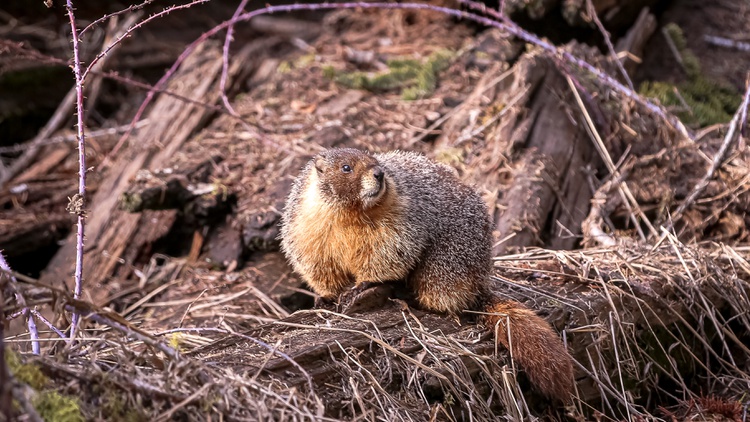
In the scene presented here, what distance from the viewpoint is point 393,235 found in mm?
4066

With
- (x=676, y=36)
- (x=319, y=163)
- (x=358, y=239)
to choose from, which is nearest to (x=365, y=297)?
(x=358, y=239)

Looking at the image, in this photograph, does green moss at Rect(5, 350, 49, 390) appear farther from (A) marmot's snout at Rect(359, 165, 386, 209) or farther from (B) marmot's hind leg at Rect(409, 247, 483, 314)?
(B) marmot's hind leg at Rect(409, 247, 483, 314)

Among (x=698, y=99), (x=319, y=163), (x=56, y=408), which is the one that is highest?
(x=319, y=163)

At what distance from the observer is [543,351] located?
3.65 m

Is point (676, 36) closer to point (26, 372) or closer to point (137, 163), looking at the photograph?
point (137, 163)

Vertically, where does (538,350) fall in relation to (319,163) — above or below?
below

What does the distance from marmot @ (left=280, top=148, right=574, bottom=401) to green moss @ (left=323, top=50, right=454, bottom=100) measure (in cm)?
300

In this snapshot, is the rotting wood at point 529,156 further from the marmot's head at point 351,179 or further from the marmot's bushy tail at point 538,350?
the marmot's head at point 351,179

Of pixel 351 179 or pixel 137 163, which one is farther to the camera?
pixel 137 163

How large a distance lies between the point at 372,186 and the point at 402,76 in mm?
3595

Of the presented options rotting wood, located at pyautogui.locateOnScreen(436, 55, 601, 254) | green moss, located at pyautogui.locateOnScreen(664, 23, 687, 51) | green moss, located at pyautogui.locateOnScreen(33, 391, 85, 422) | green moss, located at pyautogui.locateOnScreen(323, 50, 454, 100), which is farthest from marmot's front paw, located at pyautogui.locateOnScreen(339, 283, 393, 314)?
green moss, located at pyautogui.locateOnScreen(664, 23, 687, 51)

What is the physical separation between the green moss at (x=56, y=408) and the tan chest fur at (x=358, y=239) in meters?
1.83

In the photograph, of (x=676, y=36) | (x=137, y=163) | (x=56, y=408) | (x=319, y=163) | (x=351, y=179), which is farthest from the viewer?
(x=676, y=36)

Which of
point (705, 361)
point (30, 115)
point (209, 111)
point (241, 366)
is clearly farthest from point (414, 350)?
point (30, 115)
